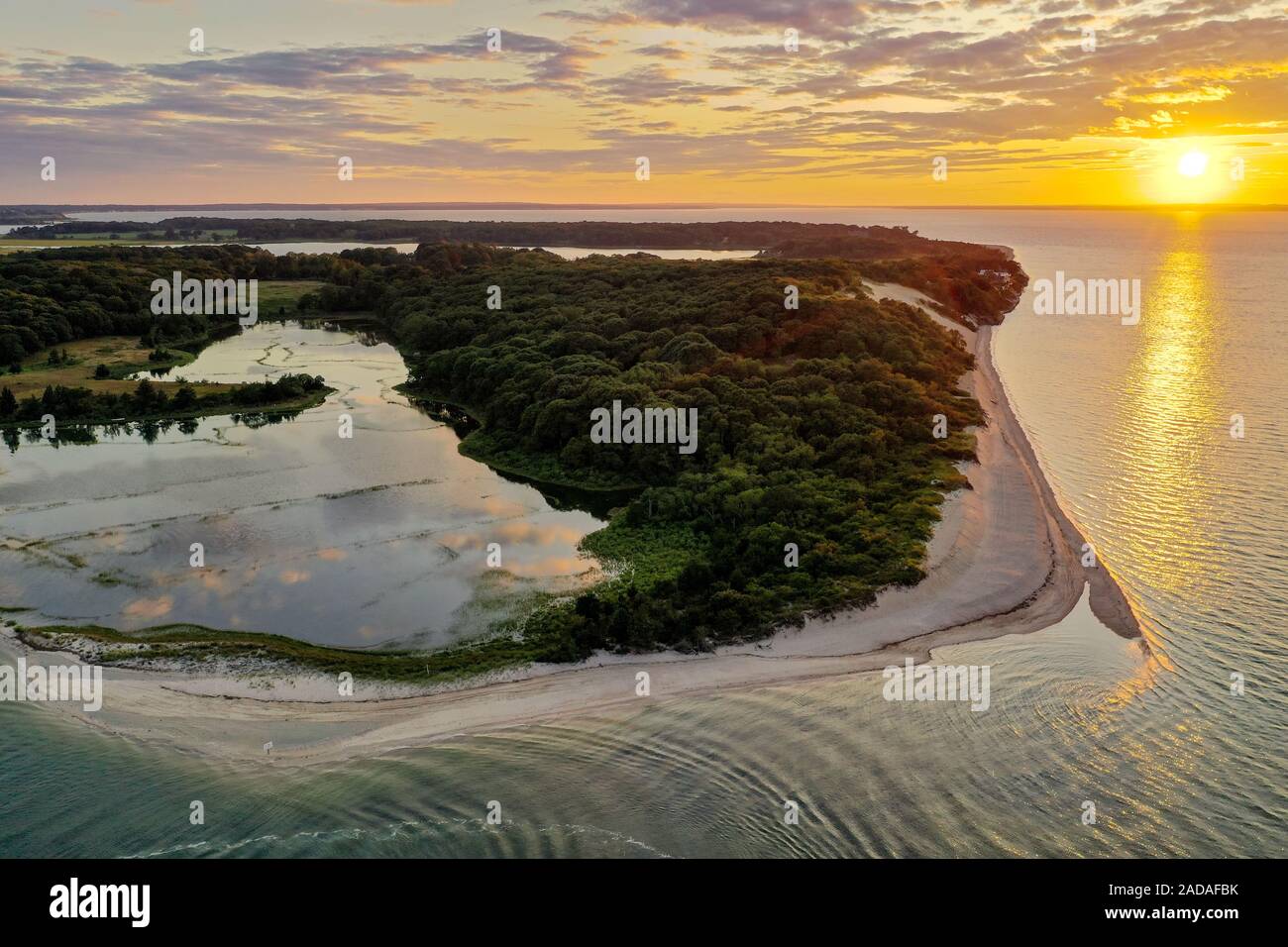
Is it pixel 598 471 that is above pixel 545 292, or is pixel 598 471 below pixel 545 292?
below

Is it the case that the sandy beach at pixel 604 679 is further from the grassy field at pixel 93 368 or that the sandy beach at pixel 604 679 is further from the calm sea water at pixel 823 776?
the grassy field at pixel 93 368

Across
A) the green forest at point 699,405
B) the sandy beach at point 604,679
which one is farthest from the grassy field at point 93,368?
the sandy beach at point 604,679

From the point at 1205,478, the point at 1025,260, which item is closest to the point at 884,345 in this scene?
the point at 1205,478

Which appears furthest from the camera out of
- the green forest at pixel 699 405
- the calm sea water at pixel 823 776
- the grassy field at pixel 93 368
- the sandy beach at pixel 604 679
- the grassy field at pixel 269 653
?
the grassy field at pixel 93 368

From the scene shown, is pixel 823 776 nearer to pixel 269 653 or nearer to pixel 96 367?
pixel 269 653

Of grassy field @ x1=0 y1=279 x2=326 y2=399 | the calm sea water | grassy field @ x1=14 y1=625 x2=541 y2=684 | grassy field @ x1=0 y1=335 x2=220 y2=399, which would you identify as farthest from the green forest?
the calm sea water

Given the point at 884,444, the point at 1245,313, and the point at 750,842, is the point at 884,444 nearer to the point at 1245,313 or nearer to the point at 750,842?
the point at 750,842

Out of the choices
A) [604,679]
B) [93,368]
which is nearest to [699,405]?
[604,679]

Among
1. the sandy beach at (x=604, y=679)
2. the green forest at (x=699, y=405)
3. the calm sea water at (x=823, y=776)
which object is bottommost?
the calm sea water at (x=823, y=776)

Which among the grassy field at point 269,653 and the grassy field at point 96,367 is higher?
the grassy field at point 96,367
